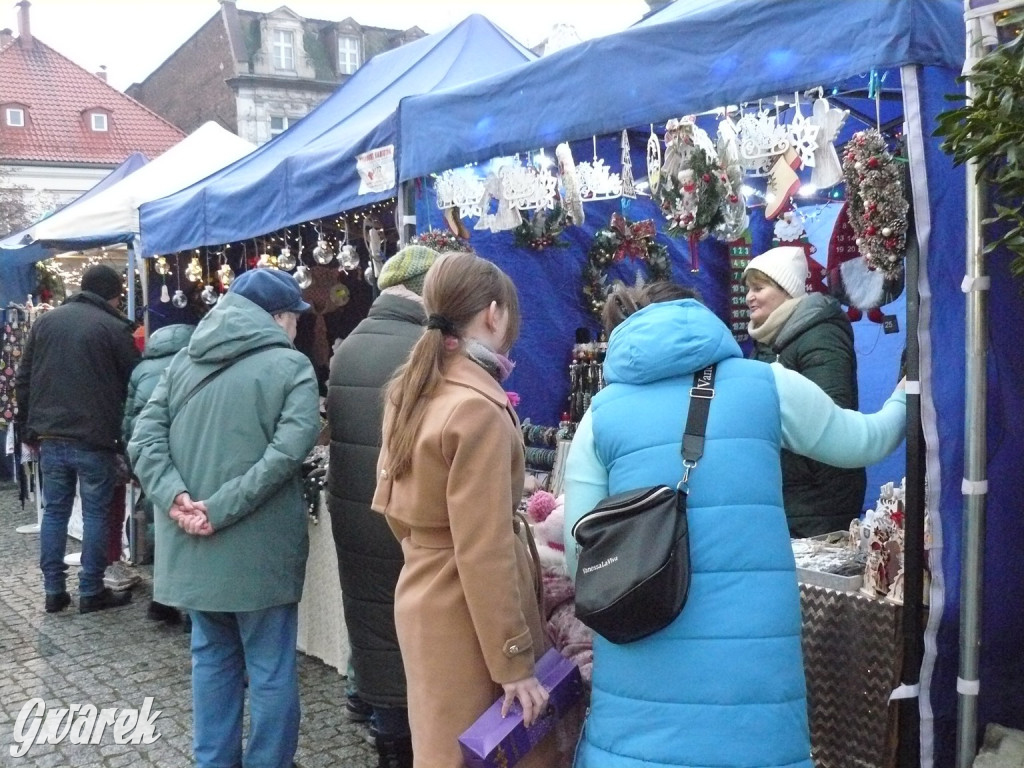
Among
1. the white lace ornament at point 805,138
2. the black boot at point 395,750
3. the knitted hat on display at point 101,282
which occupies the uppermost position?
the white lace ornament at point 805,138

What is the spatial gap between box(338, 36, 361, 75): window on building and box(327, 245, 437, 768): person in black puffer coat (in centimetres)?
2990

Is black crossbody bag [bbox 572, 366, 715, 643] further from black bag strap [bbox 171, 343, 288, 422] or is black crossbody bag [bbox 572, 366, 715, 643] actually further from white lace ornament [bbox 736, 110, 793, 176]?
black bag strap [bbox 171, 343, 288, 422]

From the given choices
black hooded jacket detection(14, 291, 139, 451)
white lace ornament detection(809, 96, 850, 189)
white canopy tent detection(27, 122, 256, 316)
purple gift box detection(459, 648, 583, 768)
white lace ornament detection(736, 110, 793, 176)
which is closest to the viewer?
purple gift box detection(459, 648, 583, 768)

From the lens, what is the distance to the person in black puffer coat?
275 centimetres

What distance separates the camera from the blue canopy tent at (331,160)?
416cm

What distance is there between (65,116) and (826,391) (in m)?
29.9

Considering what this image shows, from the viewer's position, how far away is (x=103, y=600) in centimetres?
531

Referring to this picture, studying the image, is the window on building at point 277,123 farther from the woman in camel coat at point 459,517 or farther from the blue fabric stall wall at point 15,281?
the woman in camel coat at point 459,517

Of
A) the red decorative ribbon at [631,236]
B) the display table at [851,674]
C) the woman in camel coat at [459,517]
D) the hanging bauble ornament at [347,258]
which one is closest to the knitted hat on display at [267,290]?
the woman in camel coat at [459,517]

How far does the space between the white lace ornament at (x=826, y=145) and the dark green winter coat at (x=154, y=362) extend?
10.6 ft

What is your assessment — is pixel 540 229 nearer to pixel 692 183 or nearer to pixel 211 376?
pixel 692 183

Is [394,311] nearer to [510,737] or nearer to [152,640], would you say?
[510,737]

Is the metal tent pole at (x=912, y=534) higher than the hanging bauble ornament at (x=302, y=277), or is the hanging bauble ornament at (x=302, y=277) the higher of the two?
the hanging bauble ornament at (x=302, y=277)

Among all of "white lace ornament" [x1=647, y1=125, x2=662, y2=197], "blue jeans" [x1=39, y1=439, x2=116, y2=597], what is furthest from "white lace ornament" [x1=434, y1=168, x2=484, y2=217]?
"blue jeans" [x1=39, y1=439, x2=116, y2=597]
